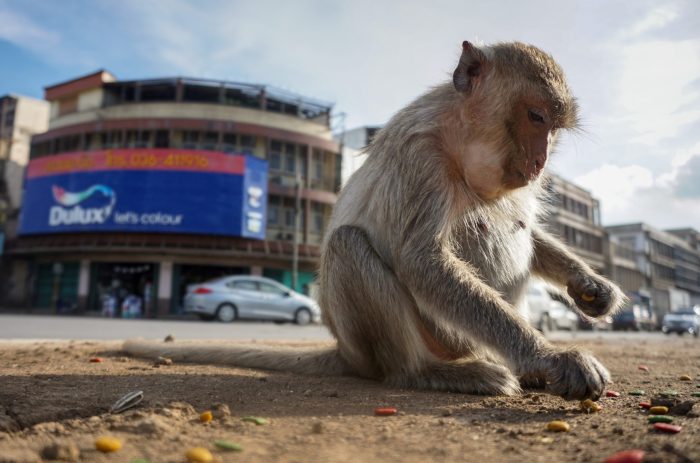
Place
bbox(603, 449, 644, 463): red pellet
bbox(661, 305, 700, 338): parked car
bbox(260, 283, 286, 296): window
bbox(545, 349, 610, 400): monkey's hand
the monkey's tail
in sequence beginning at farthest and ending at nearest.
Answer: bbox(661, 305, 700, 338): parked car → bbox(260, 283, 286, 296): window → the monkey's tail → bbox(545, 349, 610, 400): monkey's hand → bbox(603, 449, 644, 463): red pellet

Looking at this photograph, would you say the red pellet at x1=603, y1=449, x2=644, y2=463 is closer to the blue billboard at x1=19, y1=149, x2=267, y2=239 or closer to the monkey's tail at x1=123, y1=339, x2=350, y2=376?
the monkey's tail at x1=123, y1=339, x2=350, y2=376

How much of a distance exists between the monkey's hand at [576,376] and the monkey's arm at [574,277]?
41.8 inches

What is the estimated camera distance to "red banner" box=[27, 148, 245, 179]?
86.5ft

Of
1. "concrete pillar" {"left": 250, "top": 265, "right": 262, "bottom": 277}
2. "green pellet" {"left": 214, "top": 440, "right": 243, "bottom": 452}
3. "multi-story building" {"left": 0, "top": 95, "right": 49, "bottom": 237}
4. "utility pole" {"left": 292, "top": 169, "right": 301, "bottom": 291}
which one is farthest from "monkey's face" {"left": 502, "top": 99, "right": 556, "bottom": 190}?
"multi-story building" {"left": 0, "top": 95, "right": 49, "bottom": 237}

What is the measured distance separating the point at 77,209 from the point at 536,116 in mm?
28305

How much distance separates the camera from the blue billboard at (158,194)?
85.0 feet

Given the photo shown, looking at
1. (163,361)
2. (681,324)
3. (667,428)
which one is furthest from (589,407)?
(681,324)

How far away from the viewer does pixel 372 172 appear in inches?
127

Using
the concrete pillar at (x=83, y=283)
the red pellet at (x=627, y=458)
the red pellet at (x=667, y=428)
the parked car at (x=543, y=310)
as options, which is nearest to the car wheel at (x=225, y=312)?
the parked car at (x=543, y=310)

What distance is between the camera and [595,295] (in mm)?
3230

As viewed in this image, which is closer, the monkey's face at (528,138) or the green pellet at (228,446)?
the green pellet at (228,446)

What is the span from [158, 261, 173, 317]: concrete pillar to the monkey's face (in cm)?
2601

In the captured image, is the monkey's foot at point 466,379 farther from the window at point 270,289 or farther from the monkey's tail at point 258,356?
the window at point 270,289

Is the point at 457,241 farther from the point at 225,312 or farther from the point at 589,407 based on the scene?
the point at 225,312
